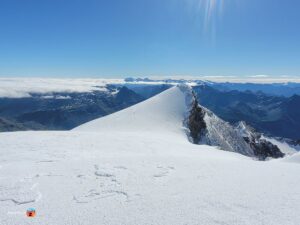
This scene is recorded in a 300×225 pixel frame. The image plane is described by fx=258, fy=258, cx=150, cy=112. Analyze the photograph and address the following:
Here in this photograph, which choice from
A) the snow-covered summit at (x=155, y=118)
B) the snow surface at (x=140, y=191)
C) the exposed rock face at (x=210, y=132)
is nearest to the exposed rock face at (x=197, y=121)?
the exposed rock face at (x=210, y=132)

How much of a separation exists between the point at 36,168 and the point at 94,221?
608 centimetres

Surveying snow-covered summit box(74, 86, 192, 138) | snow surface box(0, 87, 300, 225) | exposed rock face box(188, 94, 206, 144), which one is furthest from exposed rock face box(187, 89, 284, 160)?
snow surface box(0, 87, 300, 225)

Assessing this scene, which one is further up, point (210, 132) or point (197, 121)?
point (197, 121)

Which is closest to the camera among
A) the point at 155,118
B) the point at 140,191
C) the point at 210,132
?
the point at 140,191

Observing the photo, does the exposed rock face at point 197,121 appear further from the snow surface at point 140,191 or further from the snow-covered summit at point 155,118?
the snow surface at point 140,191

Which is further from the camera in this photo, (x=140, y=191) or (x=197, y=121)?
(x=197, y=121)

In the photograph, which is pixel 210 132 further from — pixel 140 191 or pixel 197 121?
pixel 140 191

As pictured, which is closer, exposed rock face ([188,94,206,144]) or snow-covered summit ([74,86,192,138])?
snow-covered summit ([74,86,192,138])

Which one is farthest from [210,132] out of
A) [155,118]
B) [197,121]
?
[155,118]

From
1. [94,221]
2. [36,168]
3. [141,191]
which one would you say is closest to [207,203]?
[141,191]

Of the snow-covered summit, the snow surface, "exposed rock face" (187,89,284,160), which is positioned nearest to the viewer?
the snow surface

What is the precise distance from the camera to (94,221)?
6.76m

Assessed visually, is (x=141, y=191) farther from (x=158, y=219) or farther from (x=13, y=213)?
(x=13, y=213)

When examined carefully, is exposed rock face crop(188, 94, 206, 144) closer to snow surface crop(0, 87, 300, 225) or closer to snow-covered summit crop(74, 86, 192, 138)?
snow-covered summit crop(74, 86, 192, 138)
